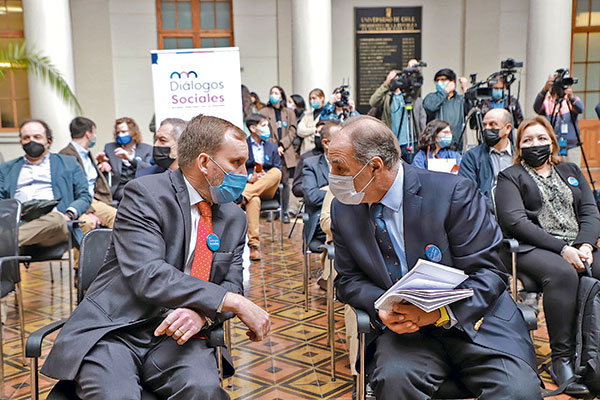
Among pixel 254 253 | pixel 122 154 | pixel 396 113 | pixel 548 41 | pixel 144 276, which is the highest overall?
pixel 548 41

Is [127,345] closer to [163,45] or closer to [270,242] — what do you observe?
[270,242]

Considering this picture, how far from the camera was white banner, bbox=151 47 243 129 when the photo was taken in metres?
5.30

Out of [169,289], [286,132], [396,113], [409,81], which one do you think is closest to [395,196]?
[169,289]

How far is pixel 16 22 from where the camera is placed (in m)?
9.77

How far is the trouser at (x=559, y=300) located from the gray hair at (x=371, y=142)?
4.70ft

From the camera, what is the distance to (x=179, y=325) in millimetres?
1898

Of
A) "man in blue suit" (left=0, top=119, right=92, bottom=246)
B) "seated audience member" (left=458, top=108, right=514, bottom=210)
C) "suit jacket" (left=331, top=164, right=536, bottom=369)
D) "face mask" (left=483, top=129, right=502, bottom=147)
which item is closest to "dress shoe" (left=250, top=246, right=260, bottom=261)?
"man in blue suit" (left=0, top=119, right=92, bottom=246)

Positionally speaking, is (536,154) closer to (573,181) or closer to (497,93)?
(573,181)

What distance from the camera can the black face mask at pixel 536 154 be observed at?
10.9 feet

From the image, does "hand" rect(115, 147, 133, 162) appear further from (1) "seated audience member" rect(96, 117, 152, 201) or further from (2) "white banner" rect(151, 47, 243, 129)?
(2) "white banner" rect(151, 47, 243, 129)

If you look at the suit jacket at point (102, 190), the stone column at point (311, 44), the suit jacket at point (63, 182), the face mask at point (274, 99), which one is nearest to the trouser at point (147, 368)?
the suit jacket at point (63, 182)

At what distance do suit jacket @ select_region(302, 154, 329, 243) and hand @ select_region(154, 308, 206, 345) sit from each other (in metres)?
2.30

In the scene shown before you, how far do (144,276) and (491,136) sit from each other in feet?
9.29

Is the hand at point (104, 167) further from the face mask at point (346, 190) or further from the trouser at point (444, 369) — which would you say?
the trouser at point (444, 369)
